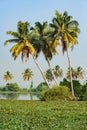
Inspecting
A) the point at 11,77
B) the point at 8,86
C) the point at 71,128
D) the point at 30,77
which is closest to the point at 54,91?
the point at 71,128

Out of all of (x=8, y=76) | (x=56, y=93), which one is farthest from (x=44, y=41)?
(x=8, y=76)

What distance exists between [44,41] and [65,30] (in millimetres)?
3259

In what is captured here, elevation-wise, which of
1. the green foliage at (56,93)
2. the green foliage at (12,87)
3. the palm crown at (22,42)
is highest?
the green foliage at (12,87)

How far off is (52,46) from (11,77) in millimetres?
71172

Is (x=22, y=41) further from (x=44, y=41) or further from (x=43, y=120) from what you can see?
(x=43, y=120)

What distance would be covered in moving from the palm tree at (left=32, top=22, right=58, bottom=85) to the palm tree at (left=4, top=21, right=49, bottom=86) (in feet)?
3.26

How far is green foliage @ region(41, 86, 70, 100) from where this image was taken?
1506 inches

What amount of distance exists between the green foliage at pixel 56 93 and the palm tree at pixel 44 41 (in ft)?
Answer: 19.0

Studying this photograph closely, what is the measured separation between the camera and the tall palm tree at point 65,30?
4272cm

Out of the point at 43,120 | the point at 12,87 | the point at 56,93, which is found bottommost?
the point at 43,120

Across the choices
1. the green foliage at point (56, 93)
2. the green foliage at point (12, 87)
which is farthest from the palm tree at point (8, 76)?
the green foliage at point (56, 93)

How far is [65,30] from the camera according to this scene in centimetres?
4331

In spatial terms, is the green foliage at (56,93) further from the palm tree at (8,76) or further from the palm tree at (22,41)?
the palm tree at (8,76)

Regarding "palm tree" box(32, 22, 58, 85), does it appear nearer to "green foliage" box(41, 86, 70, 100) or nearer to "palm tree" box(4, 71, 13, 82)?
"green foliage" box(41, 86, 70, 100)
